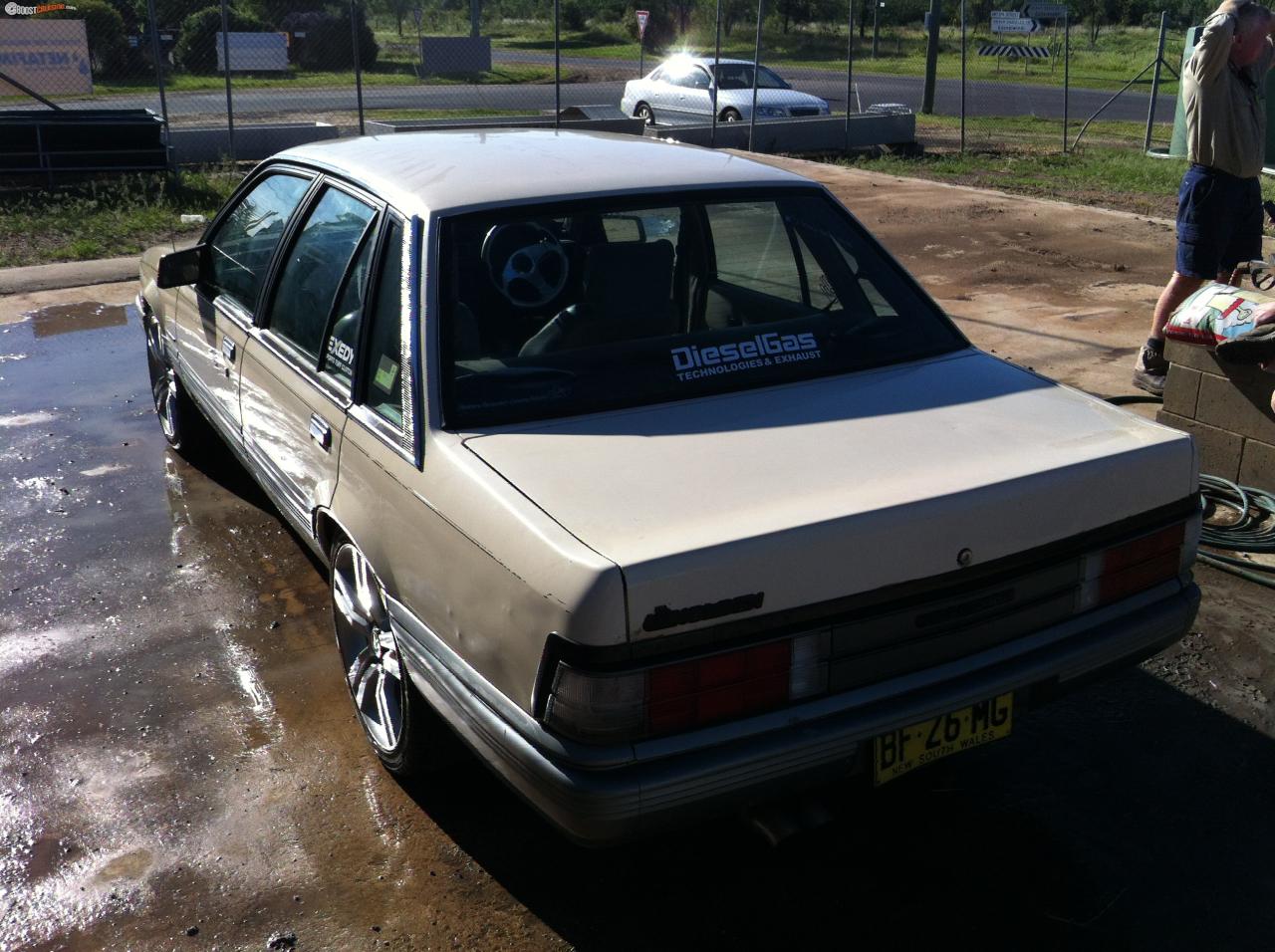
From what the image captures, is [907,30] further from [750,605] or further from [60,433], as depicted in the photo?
[750,605]

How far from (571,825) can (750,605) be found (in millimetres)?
572

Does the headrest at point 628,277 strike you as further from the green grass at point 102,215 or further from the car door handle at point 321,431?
the green grass at point 102,215

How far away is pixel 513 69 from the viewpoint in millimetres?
31031

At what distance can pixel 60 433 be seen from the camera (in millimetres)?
6328

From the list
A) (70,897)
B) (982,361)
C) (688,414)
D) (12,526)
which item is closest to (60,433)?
(12,526)

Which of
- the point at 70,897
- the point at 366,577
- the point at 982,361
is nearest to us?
the point at 70,897

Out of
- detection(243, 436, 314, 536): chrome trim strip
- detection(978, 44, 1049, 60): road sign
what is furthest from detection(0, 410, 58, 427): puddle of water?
detection(978, 44, 1049, 60): road sign

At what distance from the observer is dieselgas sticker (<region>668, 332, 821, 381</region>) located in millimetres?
3355

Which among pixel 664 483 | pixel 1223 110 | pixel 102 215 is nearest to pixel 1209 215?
pixel 1223 110

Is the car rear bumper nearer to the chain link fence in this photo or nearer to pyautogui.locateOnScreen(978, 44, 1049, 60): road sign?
the chain link fence

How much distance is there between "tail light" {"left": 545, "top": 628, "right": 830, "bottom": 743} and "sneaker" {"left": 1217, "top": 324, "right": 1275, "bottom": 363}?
10.9 feet

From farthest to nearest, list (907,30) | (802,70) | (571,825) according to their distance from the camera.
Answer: (907,30) < (802,70) < (571,825)

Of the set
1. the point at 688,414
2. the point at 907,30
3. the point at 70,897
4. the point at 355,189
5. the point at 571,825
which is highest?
the point at 907,30

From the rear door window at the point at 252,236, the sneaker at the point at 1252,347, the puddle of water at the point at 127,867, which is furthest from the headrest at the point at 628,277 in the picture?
the sneaker at the point at 1252,347
